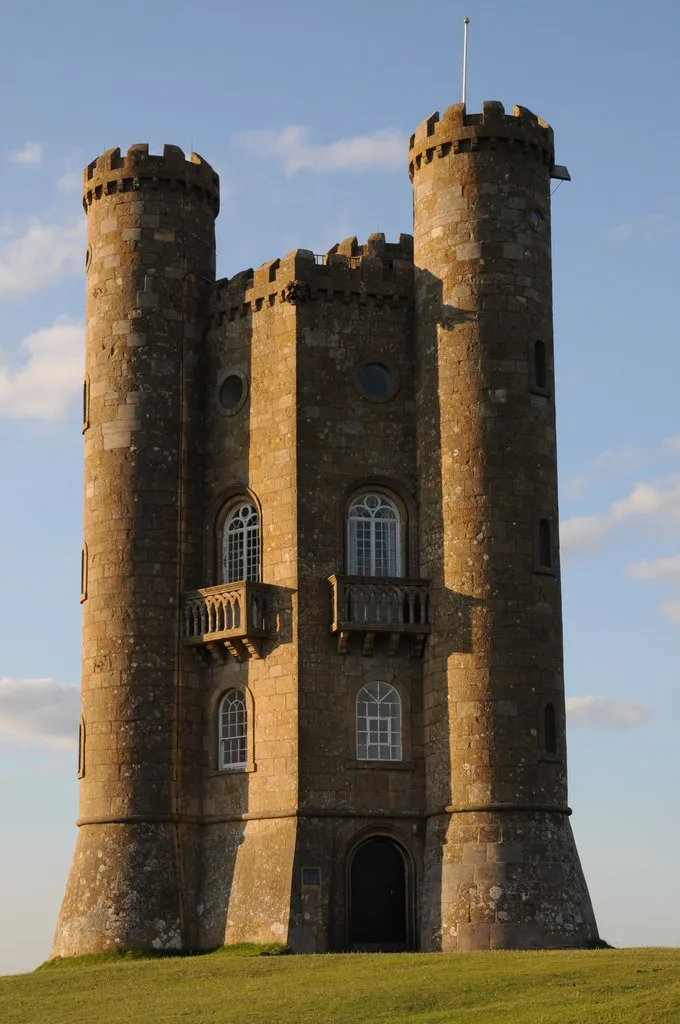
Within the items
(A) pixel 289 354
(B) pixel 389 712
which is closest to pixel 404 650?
(B) pixel 389 712

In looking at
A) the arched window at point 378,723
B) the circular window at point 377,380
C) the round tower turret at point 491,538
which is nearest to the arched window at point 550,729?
the round tower turret at point 491,538

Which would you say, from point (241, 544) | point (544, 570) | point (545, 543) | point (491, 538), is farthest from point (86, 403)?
point (544, 570)

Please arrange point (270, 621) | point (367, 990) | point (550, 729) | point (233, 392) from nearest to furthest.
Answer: point (367, 990)
point (550, 729)
point (270, 621)
point (233, 392)

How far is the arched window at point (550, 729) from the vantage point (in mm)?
48469

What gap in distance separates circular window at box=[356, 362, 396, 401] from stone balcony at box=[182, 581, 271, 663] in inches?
258

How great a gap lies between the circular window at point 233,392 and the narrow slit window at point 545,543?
967 centimetres

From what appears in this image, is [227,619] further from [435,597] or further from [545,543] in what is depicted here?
[545,543]

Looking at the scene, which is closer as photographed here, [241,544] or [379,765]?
[379,765]

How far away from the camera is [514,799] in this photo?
155ft

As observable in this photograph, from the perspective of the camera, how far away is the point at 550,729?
48750 mm

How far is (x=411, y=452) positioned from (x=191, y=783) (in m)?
11.4

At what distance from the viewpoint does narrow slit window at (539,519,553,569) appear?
4978cm

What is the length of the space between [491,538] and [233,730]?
9.37m

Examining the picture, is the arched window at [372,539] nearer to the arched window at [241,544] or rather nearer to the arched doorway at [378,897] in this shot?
the arched window at [241,544]
